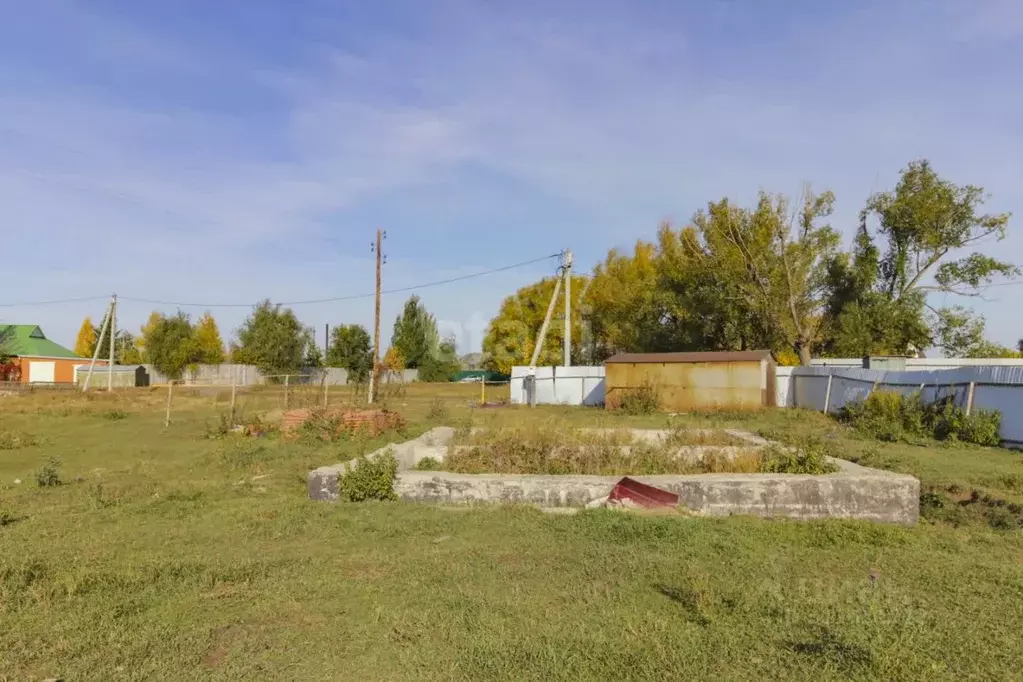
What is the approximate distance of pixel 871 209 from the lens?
3447 centimetres

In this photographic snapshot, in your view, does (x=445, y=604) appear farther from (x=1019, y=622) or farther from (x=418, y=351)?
(x=418, y=351)

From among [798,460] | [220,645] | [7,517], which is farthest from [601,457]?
[7,517]

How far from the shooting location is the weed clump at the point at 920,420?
1388 centimetres

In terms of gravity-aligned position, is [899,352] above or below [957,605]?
above

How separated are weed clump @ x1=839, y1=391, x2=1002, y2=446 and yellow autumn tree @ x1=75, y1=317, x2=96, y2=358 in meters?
81.2

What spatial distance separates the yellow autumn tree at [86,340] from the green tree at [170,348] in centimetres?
1974

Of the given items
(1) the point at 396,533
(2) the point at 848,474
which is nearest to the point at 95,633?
(1) the point at 396,533

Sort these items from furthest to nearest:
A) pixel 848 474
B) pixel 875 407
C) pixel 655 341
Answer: pixel 655 341 < pixel 875 407 < pixel 848 474

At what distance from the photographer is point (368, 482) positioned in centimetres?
715

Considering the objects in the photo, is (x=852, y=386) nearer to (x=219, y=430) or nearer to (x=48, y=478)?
(x=219, y=430)

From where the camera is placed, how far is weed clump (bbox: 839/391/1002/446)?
45.5 ft

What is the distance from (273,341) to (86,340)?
32073 mm

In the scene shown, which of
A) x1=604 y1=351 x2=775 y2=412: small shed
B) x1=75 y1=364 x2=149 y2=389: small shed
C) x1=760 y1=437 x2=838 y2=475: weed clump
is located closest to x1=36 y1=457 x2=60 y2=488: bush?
x1=760 y1=437 x2=838 y2=475: weed clump

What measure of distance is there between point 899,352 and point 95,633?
3596 centimetres
